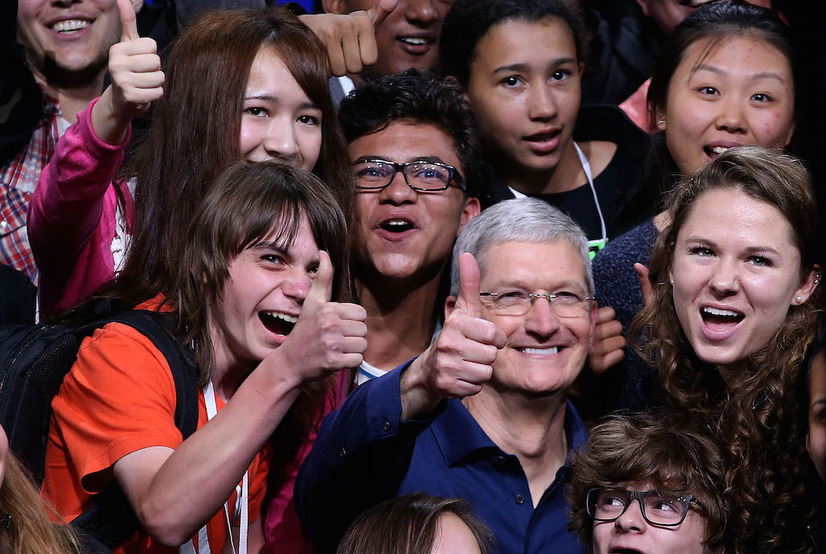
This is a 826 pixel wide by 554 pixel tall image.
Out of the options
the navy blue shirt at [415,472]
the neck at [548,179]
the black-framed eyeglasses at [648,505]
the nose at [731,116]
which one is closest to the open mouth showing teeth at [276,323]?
the navy blue shirt at [415,472]

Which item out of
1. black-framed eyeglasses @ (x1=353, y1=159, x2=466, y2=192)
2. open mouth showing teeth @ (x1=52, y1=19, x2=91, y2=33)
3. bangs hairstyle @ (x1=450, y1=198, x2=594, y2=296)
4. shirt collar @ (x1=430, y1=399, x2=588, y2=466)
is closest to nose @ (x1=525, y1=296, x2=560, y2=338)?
bangs hairstyle @ (x1=450, y1=198, x2=594, y2=296)

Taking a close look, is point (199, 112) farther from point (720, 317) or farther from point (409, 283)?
point (720, 317)

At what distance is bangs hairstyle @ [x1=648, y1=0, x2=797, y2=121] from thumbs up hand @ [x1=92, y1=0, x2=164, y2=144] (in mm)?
1846

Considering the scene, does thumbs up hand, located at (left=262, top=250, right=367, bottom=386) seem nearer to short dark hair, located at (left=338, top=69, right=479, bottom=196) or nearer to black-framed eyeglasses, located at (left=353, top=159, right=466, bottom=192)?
black-framed eyeglasses, located at (left=353, top=159, right=466, bottom=192)

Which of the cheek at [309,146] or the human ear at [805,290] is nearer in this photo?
the human ear at [805,290]

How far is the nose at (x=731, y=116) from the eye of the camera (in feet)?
12.7

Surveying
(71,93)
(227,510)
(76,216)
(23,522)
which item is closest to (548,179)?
(71,93)

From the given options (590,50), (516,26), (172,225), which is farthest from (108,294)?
(590,50)

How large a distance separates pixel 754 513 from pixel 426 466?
83 cm

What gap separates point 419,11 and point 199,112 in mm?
1381

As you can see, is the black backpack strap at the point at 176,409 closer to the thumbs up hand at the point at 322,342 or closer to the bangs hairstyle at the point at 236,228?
the bangs hairstyle at the point at 236,228

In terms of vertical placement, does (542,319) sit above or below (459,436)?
above

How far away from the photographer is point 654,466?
111 inches

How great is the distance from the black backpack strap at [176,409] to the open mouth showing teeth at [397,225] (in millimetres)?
1161
